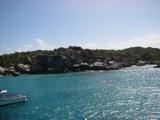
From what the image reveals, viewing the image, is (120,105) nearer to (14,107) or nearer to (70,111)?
(70,111)

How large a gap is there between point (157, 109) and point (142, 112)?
4.47 metres

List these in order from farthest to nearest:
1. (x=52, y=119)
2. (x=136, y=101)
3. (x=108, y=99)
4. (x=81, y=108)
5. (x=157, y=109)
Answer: (x=108, y=99), (x=136, y=101), (x=81, y=108), (x=157, y=109), (x=52, y=119)

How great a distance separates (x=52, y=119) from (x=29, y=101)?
90.2 feet

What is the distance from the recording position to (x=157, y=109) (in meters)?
66.1

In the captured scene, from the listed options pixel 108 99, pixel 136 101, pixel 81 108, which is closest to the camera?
pixel 81 108

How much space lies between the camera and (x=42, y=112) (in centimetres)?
6962

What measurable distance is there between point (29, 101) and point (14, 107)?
714 centimetres

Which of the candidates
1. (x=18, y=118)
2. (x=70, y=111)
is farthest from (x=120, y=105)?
(x=18, y=118)

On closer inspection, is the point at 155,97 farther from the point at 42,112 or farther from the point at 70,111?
the point at 42,112

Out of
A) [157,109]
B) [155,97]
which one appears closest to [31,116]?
[157,109]

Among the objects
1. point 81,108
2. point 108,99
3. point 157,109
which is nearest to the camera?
point 157,109

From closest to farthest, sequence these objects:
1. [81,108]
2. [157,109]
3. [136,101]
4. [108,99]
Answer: [157,109]
[81,108]
[136,101]
[108,99]

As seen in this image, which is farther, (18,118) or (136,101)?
(136,101)

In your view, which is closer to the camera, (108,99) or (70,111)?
(70,111)
